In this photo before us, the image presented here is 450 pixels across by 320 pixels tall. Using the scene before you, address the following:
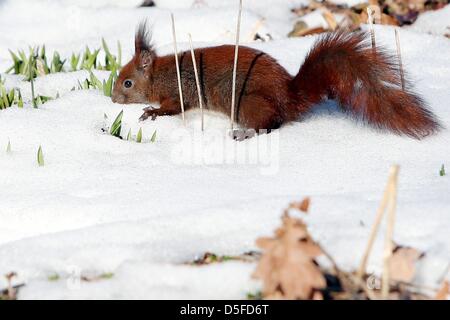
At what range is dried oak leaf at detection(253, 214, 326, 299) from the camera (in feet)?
7.86

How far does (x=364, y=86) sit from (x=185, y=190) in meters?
1.20

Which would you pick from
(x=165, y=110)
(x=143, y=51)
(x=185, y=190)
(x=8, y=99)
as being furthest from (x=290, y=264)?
(x=143, y=51)

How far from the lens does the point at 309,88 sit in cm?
429

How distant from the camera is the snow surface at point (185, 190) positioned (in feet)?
8.90

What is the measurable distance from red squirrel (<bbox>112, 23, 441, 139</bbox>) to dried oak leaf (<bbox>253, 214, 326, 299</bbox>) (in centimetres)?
179

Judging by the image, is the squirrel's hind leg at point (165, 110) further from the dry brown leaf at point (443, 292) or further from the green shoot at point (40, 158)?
the dry brown leaf at point (443, 292)

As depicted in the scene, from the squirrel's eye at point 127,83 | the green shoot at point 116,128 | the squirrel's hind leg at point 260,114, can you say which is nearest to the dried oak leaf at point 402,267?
the squirrel's hind leg at point 260,114

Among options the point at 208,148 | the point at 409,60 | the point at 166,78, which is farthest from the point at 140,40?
the point at 409,60

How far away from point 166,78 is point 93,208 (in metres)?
1.81

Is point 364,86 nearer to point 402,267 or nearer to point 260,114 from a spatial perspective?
point 260,114

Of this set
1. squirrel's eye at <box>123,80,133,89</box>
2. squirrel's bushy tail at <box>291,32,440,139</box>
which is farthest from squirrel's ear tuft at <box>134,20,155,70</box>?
squirrel's bushy tail at <box>291,32,440,139</box>

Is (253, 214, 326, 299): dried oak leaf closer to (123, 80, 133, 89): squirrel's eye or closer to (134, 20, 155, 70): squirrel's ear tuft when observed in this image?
(123, 80, 133, 89): squirrel's eye

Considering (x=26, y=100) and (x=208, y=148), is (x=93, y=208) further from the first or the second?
(x=26, y=100)
